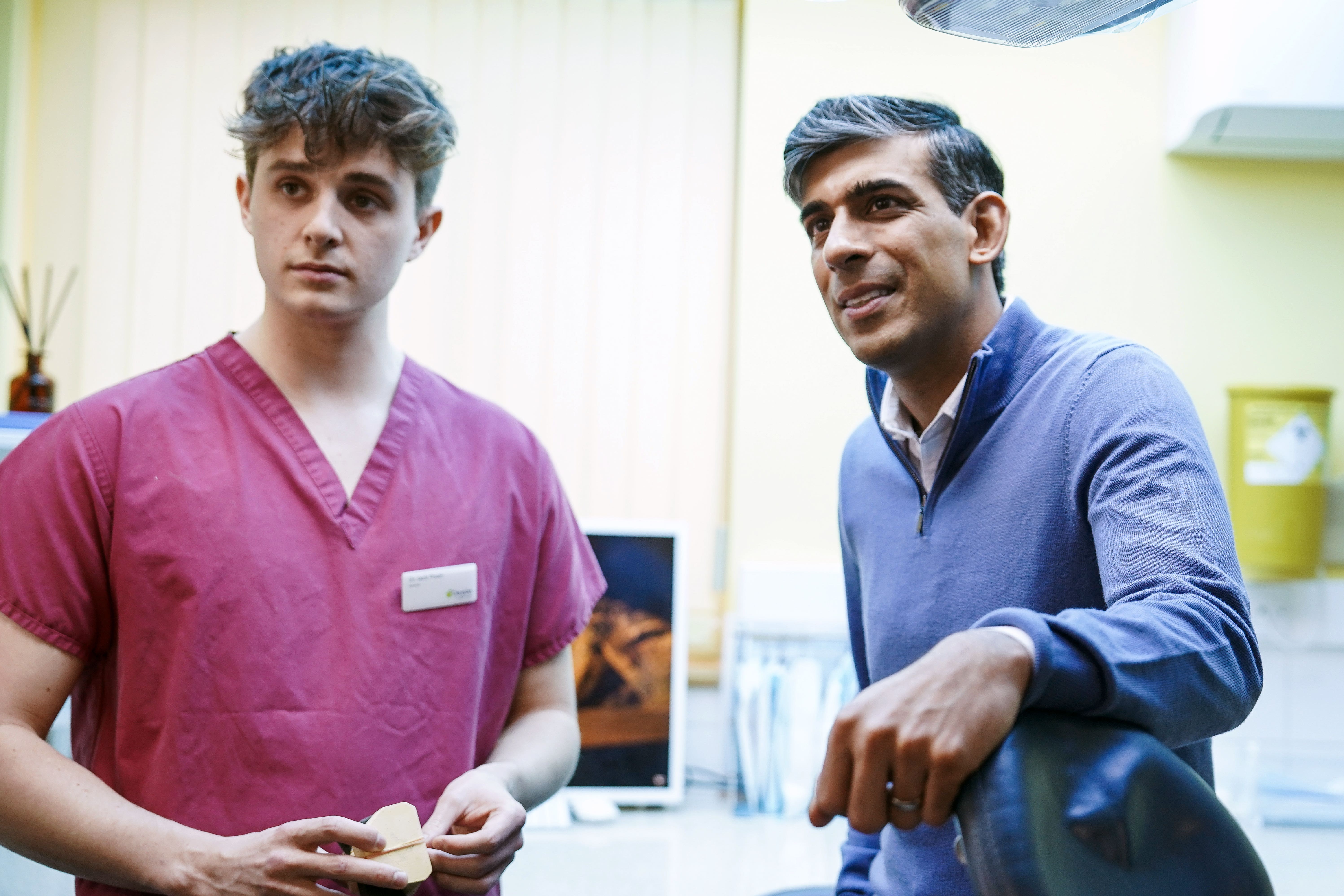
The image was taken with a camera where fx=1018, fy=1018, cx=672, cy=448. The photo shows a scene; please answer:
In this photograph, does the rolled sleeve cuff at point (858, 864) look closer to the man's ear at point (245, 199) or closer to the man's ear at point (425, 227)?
the man's ear at point (425, 227)

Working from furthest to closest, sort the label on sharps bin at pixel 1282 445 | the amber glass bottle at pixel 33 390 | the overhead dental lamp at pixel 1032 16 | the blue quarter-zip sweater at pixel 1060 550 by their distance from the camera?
the label on sharps bin at pixel 1282 445
the amber glass bottle at pixel 33 390
the overhead dental lamp at pixel 1032 16
the blue quarter-zip sweater at pixel 1060 550

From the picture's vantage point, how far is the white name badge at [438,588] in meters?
1.06

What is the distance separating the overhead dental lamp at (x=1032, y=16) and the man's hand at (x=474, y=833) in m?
0.83

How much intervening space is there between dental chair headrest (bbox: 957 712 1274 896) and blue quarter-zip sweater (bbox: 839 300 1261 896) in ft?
0.11

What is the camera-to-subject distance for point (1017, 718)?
571 mm

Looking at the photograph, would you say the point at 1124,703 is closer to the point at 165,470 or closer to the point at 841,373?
the point at 165,470

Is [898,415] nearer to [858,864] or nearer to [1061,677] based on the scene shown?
[858,864]

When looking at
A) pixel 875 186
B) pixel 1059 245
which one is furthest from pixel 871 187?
pixel 1059 245

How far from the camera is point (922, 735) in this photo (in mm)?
545

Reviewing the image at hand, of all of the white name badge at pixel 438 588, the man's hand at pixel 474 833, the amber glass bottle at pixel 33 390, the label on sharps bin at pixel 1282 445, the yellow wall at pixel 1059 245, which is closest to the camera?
the man's hand at pixel 474 833

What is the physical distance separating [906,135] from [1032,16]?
0.24 meters

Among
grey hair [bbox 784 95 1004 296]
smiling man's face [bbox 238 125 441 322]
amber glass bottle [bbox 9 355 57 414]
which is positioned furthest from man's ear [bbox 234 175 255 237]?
amber glass bottle [bbox 9 355 57 414]

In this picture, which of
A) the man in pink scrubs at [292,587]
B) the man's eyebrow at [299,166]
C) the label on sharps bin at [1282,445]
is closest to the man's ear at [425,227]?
the man in pink scrubs at [292,587]

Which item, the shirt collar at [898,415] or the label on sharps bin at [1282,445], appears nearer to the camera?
the shirt collar at [898,415]
